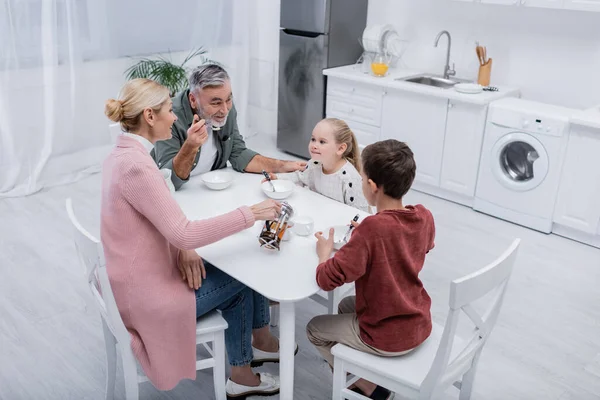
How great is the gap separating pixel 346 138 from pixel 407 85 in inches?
71.4

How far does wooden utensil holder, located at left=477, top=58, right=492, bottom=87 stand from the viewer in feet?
13.8

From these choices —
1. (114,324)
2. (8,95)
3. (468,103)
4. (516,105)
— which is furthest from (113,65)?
(114,324)

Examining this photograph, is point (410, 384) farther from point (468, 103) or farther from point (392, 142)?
point (468, 103)

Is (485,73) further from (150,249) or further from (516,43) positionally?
(150,249)

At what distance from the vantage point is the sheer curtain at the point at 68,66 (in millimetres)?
4008

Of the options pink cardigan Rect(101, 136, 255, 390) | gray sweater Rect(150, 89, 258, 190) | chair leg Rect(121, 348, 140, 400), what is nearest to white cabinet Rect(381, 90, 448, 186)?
gray sweater Rect(150, 89, 258, 190)

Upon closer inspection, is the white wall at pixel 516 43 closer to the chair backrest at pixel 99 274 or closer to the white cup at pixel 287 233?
the white cup at pixel 287 233

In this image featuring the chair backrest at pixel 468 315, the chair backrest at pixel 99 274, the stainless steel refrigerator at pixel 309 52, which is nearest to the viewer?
the chair backrest at pixel 468 315

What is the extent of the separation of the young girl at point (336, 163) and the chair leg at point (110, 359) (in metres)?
0.90

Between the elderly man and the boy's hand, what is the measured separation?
66 centimetres

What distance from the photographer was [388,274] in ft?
5.79

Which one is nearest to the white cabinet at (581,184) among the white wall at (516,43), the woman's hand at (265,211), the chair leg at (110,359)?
the white wall at (516,43)

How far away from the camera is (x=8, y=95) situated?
402cm

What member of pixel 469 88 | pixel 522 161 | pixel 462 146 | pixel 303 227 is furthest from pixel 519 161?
pixel 303 227
